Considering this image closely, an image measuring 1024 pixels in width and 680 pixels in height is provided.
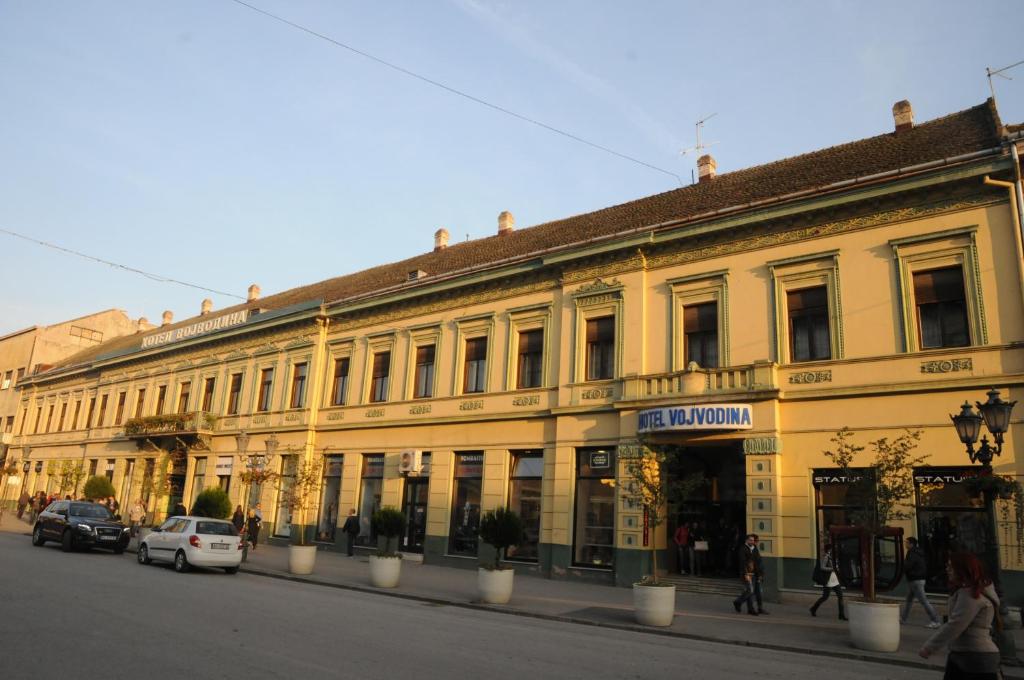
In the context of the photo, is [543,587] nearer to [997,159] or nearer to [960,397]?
[960,397]

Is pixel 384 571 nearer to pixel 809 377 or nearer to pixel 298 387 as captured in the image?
pixel 809 377

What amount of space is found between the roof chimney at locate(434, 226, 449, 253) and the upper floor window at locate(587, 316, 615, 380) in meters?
14.2

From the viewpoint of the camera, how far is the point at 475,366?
2678 cm

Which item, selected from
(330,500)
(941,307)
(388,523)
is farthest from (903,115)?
(330,500)

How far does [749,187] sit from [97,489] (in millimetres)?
34824

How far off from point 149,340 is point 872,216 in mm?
39639

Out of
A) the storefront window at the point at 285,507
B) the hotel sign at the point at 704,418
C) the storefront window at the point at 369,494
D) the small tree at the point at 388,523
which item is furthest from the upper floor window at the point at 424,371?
the hotel sign at the point at 704,418

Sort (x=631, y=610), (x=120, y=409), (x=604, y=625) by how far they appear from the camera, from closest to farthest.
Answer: (x=604, y=625) < (x=631, y=610) < (x=120, y=409)

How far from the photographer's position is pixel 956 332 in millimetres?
17438

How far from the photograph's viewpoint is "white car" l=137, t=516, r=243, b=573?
1975 centimetres

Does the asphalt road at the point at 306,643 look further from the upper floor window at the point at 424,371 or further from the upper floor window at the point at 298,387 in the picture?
the upper floor window at the point at 298,387

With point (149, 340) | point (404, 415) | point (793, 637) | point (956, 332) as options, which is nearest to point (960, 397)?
point (956, 332)

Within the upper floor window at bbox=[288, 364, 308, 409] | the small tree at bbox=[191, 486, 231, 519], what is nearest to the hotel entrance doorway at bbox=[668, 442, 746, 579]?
the small tree at bbox=[191, 486, 231, 519]

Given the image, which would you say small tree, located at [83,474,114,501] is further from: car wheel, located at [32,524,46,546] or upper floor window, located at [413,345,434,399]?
upper floor window, located at [413,345,434,399]
